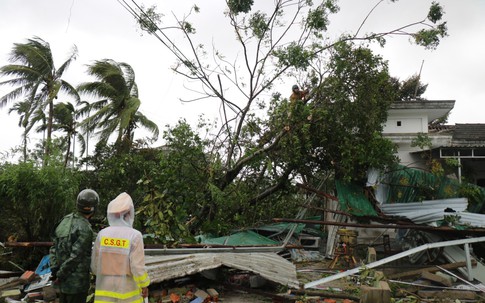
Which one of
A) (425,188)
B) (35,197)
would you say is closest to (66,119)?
(35,197)

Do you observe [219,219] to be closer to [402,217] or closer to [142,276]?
[402,217]

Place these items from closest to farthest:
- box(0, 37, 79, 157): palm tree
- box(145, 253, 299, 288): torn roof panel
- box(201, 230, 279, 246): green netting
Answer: box(145, 253, 299, 288): torn roof panel
box(201, 230, 279, 246): green netting
box(0, 37, 79, 157): palm tree

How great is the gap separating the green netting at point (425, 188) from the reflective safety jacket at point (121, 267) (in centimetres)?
792

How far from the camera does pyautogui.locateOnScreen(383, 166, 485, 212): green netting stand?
32.0 feet

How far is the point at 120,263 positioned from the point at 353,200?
7410mm

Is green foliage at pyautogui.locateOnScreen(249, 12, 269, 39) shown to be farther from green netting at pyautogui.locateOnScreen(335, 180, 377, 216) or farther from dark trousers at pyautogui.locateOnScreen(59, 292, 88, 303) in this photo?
dark trousers at pyautogui.locateOnScreen(59, 292, 88, 303)

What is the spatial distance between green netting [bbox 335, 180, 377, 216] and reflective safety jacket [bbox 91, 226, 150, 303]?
6978 millimetres

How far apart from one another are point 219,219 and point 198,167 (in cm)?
138

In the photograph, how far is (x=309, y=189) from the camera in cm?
1084

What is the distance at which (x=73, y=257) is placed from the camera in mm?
3986

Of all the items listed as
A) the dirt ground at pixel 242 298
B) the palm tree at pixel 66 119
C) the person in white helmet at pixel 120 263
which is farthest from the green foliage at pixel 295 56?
the palm tree at pixel 66 119

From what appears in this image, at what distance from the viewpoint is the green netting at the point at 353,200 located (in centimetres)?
973

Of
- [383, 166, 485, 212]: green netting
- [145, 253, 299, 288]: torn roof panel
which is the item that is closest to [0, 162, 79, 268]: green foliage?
[145, 253, 299, 288]: torn roof panel

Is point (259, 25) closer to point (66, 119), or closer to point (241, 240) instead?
point (241, 240)
